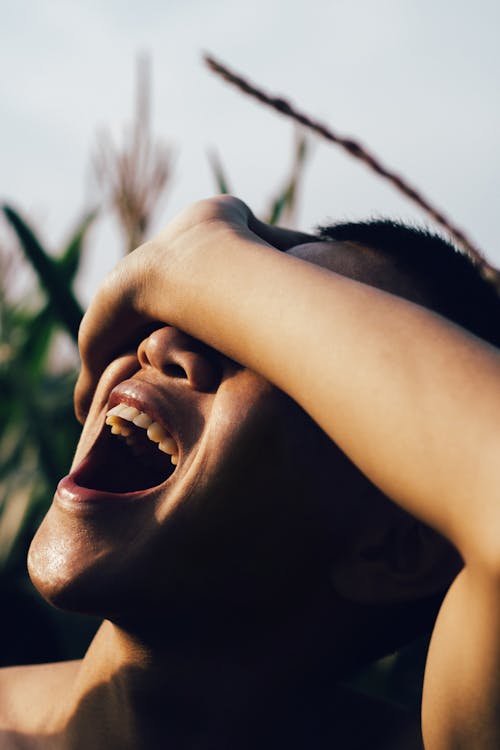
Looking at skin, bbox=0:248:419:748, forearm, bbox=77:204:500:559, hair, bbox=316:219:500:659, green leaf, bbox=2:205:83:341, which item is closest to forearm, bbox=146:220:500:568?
forearm, bbox=77:204:500:559

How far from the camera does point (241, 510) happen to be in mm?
975

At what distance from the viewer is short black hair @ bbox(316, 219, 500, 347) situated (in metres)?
1.10

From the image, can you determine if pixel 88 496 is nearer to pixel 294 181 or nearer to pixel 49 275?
pixel 49 275

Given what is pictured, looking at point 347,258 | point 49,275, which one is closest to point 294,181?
point 49,275

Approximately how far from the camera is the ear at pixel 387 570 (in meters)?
1.02

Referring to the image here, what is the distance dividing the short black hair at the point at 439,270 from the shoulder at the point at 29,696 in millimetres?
639

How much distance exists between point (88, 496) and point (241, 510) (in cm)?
17

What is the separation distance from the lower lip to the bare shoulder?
0.29 meters

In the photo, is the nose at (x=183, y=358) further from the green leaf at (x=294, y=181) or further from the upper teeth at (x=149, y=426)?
the green leaf at (x=294, y=181)

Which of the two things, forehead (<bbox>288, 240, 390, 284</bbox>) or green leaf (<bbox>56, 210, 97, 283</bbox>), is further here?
green leaf (<bbox>56, 210, 97, 283</bbox>)

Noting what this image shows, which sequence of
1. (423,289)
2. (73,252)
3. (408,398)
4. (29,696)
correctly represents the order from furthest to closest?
(73,252), (29,696), (423,289), (408,398)

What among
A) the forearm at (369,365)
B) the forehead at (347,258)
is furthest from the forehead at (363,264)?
the forearm at (369,365)

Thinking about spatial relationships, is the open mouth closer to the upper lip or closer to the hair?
the upper lip

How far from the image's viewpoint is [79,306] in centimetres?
171
